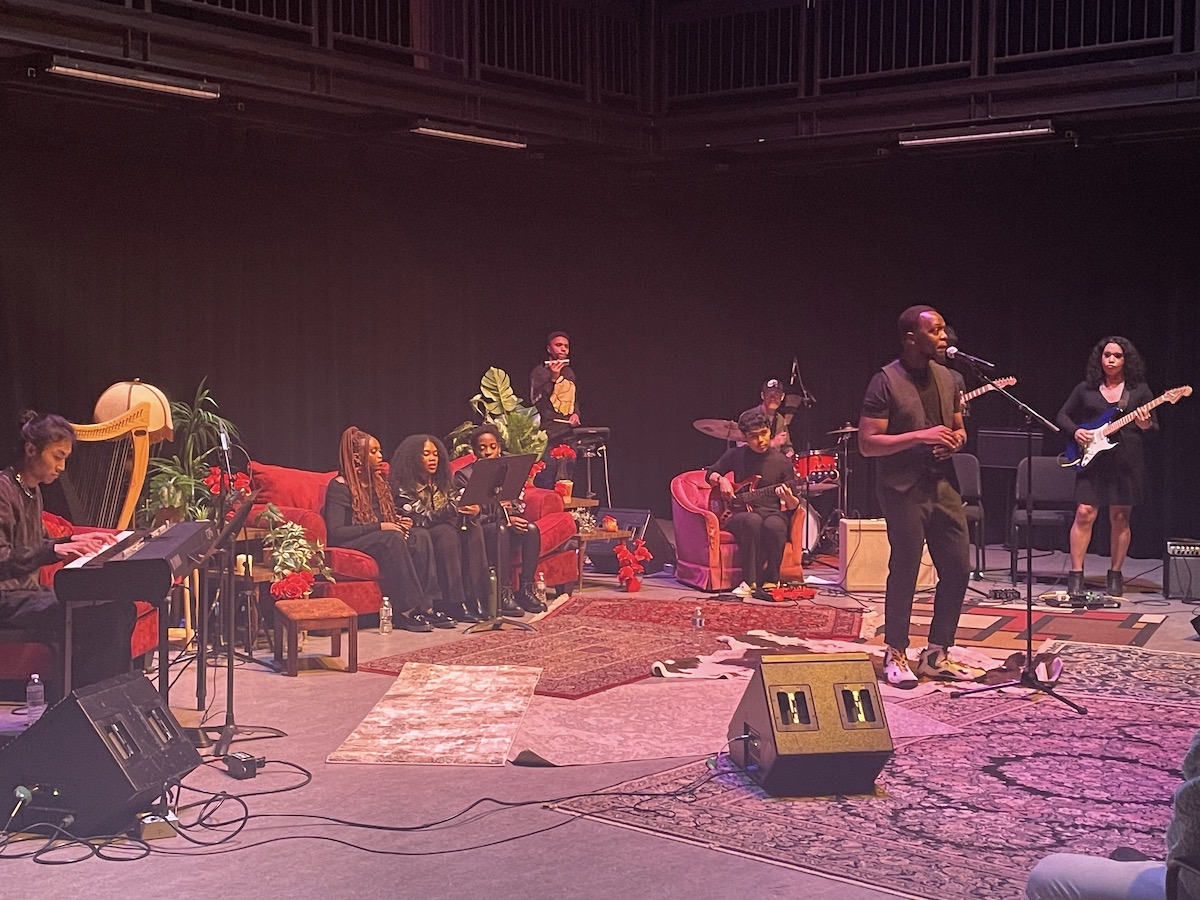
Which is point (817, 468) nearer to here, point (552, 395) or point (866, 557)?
point (866, 557)

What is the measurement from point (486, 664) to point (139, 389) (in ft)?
7.95

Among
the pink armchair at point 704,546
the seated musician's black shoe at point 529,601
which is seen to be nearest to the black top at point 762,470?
the pink armchair at point 704,546

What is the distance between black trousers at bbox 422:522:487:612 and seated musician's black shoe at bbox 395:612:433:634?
0.76ft

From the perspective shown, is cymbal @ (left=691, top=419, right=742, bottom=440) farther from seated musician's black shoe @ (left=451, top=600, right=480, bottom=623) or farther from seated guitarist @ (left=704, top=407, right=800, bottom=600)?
seated musician's black shoe @ (left=451, top=600, right=480, bottom=623)

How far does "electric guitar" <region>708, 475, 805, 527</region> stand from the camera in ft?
32.1

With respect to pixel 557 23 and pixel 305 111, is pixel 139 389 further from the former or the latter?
pixel 557 23

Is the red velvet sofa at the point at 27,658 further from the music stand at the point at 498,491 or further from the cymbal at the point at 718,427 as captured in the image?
the cymbal at the point at 718,427

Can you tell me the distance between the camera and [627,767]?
5410 millimetres

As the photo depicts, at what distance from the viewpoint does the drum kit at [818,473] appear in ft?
35.2

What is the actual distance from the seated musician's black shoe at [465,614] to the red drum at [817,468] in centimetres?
299

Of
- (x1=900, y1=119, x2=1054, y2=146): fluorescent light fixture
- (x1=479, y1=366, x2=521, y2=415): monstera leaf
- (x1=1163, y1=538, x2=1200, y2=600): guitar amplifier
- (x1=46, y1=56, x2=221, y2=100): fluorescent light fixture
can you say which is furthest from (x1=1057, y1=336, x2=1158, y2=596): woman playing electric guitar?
(x1=46, y1=56, x2=221, y2=100): fluorescent light fixture

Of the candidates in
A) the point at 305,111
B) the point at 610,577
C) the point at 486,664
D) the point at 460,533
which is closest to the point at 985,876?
the point at 486,664

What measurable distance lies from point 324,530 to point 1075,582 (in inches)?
199

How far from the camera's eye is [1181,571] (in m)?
9.54
